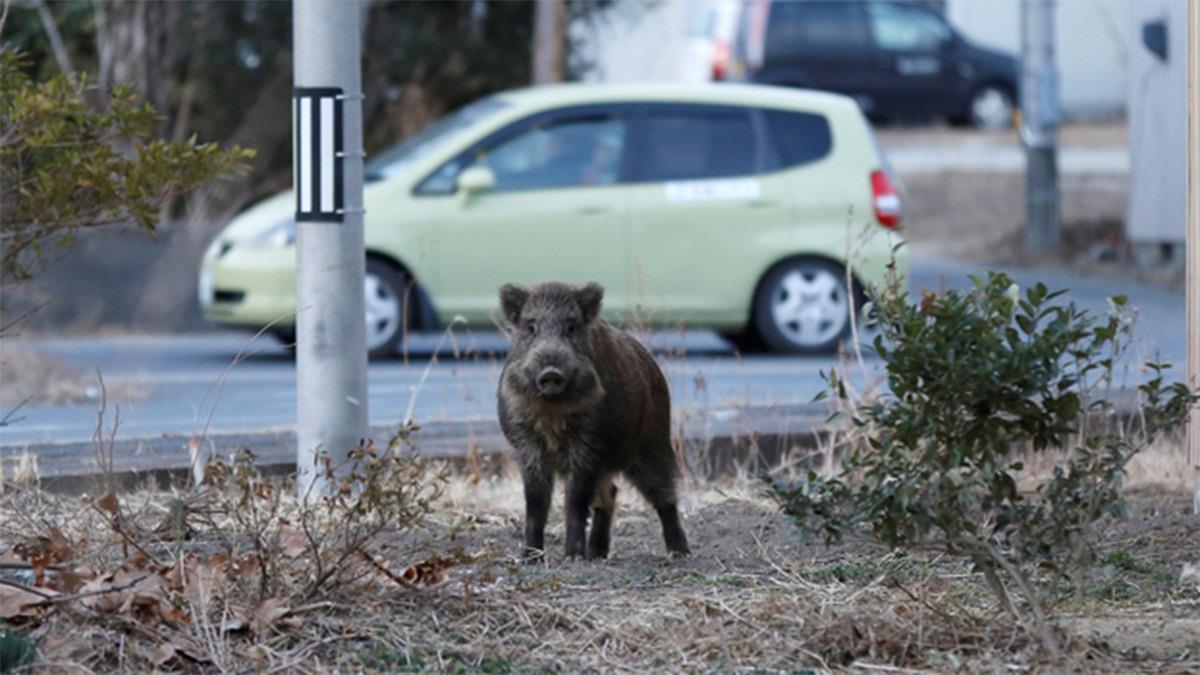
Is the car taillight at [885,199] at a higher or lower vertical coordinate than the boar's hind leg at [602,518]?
higher

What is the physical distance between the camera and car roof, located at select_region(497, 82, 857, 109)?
14078 millimetres

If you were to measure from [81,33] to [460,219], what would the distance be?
7.06 metres

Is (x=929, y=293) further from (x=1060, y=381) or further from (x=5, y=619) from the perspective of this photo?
(x=5, y=619)

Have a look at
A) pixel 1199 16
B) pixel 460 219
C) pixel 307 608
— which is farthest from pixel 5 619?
pixel 460 219

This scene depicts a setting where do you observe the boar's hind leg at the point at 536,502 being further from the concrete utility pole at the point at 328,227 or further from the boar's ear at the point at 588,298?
the concrete utility pole at the point at 328,227

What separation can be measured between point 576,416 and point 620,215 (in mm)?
7308

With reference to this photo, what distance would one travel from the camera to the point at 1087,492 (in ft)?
16.3

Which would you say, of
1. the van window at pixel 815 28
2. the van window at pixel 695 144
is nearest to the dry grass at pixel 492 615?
the van window at pixel 695 144

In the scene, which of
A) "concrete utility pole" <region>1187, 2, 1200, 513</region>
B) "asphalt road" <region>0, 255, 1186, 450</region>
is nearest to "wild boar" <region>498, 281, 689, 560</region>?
"asphalt road" <region>0, 255, 1186, 450</region>

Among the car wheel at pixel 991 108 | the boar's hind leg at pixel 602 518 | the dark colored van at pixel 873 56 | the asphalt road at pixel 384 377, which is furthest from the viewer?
the car wheel at pixel 991 108

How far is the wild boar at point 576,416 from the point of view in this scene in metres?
6.59

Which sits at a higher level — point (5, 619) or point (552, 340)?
point (552, 340)

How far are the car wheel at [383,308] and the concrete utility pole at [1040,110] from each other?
8.13 m

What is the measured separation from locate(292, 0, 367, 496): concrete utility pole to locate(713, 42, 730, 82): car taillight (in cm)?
1982
